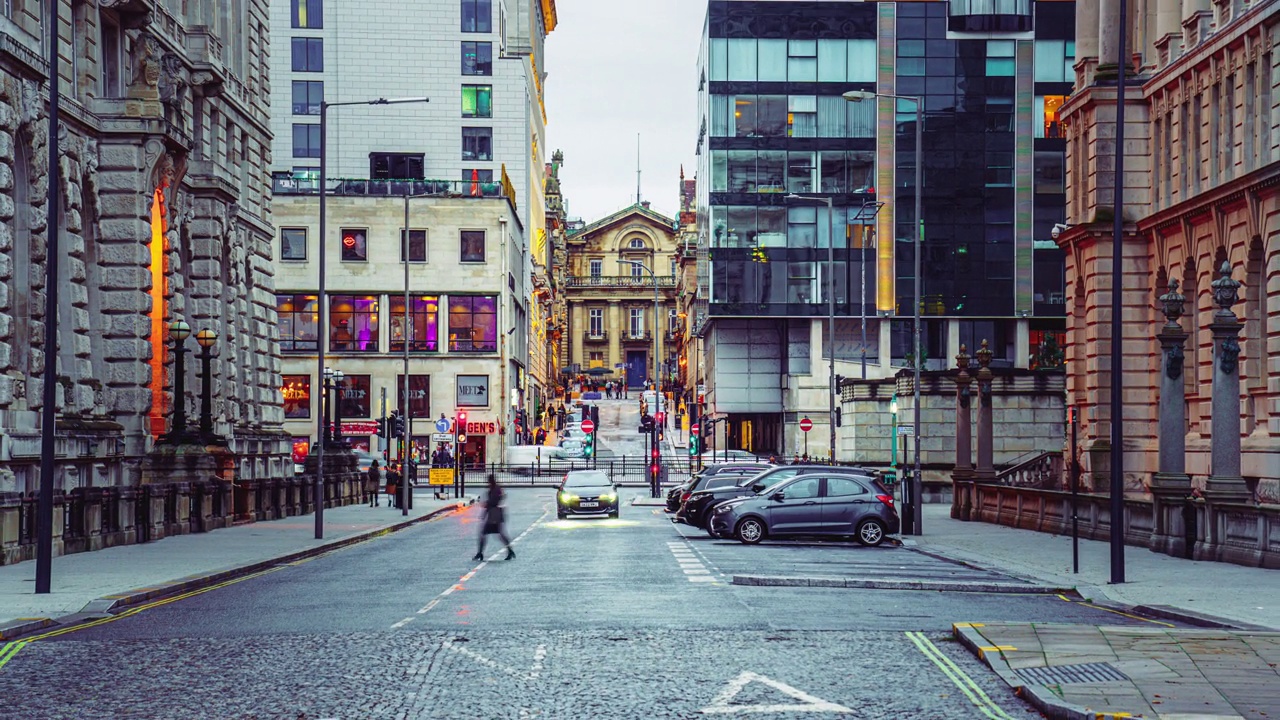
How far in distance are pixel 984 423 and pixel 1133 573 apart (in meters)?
19.1

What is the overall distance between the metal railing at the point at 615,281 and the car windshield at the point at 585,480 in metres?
137

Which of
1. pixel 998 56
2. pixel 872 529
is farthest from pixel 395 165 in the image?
pixel 872 529

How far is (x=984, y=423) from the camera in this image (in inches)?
1645

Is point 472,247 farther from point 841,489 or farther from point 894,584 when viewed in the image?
point 894,584

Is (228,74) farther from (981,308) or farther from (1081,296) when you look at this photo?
(981,308)

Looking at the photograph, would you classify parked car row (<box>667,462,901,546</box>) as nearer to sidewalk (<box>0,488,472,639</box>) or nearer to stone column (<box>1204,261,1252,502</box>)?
stone column (<box>1204,261,1252,502</box>)

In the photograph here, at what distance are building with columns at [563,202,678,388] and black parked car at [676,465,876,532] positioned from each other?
474ft

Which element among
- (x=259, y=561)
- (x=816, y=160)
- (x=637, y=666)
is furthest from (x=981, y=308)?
(x=637, y=666)

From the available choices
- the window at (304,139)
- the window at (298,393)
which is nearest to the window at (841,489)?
the window at (298,393)

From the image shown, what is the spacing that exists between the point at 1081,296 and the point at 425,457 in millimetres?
54090

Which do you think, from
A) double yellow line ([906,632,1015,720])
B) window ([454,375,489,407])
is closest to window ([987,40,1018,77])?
window ([454,375,489,407])

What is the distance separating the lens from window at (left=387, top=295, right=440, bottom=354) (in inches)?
3526

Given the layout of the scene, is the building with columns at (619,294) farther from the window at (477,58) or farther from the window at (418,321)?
the window at (418,321)

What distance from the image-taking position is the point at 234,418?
156 ft
